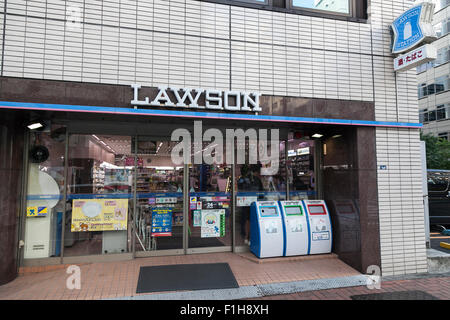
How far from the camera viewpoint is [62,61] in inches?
178

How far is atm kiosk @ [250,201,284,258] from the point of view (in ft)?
18.5

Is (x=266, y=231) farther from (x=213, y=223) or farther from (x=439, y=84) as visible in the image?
(x=439, y=84)

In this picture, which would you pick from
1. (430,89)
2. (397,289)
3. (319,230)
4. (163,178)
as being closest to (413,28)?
(319,230)

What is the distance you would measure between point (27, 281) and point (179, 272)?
2706 mm

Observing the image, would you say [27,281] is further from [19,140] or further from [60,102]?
[60,102]

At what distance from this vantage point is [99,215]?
5.66m

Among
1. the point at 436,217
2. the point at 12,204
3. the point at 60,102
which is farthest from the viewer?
the point at 436,217

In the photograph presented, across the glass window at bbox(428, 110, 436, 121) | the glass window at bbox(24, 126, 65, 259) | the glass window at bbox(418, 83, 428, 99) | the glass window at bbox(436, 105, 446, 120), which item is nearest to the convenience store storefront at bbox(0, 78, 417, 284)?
the glass window at bbox(24, 126, 65, 259)

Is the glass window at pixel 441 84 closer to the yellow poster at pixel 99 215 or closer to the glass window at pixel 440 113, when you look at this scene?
the glass window at pixel 440 113

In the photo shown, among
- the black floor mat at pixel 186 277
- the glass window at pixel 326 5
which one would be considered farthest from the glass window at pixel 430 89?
the black floor mat at pixel 186 277

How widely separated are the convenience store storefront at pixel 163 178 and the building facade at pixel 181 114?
1.1 inches

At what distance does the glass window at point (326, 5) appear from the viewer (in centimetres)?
567

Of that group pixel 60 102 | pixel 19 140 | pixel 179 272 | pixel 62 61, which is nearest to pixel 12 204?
pixel 19 140

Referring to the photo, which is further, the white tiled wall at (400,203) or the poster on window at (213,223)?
the poster on window at (213,223)
